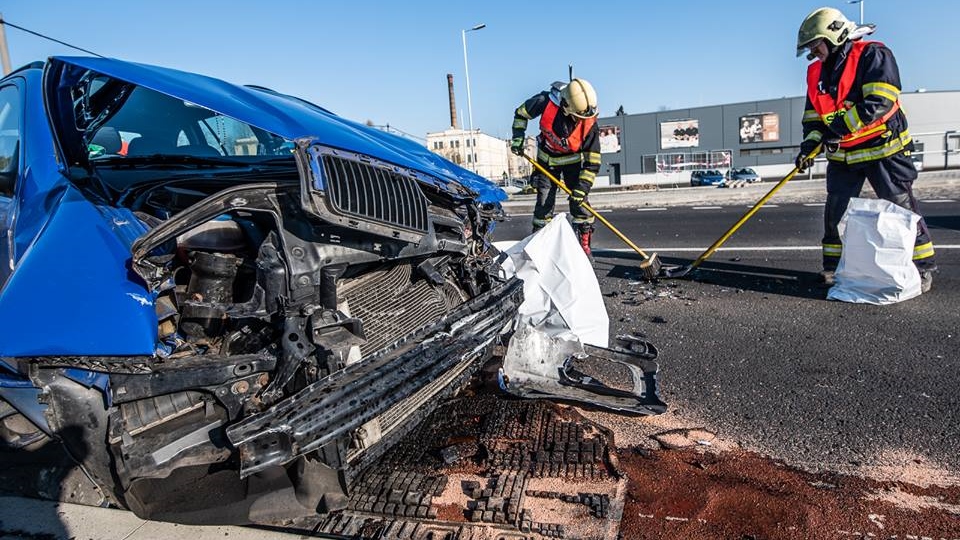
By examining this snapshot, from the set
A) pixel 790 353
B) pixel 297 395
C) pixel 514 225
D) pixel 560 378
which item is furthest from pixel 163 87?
pixel 514 225

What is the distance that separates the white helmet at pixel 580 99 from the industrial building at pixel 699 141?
35.5 meters

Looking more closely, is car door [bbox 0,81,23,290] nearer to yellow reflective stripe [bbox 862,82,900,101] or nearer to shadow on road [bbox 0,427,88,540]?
shadow on road [bbox 0,427,88,540]

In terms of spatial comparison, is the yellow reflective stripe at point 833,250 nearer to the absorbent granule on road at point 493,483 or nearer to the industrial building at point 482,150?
the absorbent granule on road at point 493,483

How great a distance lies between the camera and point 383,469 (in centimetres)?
238

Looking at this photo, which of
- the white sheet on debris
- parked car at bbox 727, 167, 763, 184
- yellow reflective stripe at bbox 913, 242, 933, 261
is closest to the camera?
the white sheet on debris

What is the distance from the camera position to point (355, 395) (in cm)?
177

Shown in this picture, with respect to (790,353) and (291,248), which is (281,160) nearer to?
(291,248)

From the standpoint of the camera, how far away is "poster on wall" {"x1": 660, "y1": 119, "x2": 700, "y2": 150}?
43.0 meters

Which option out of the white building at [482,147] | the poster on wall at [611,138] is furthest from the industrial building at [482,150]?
the poster on wall at [611,138]

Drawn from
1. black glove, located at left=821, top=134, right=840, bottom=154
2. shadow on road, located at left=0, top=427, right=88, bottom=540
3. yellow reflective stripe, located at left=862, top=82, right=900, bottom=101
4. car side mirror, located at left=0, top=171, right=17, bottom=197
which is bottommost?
shadow on road, located at left=0, top=427, right=88, bottom=540

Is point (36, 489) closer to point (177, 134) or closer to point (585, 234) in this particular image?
point (177, 134)

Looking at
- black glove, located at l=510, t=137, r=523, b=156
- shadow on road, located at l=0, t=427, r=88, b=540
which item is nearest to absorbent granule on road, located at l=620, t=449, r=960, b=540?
shadow on road, located at l=0, t=427, r=88, b=540

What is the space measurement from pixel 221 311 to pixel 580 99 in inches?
176

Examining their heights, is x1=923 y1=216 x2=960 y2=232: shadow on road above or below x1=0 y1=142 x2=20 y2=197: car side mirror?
below
